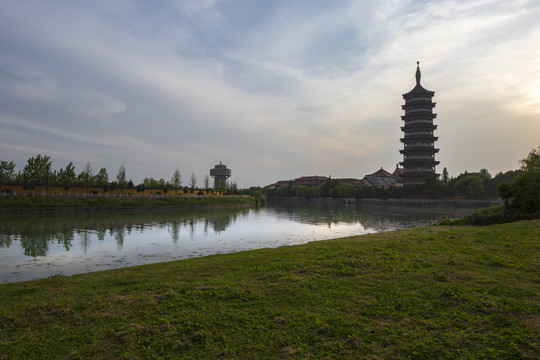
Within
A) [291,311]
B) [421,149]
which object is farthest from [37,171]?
[421,149]

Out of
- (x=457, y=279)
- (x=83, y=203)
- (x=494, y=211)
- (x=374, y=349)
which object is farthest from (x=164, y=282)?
(x=83, y=203)

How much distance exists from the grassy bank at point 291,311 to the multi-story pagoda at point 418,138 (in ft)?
235

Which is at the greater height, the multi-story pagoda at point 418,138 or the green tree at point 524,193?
the multi-story pagoda at point 418,138

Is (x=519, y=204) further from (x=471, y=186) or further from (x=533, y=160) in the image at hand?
(x=471, y=186)

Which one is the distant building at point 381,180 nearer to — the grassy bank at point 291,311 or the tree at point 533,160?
the tree at point 533,160

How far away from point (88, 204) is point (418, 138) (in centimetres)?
6946

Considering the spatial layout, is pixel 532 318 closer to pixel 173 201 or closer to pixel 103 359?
pixel 103 359

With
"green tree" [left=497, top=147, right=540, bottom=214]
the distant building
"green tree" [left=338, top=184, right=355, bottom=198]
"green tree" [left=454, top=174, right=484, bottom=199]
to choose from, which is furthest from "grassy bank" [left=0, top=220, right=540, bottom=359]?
the distant building

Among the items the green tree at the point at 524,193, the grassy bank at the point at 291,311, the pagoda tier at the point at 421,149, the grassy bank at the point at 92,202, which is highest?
the pagoda tier at the point at 421,149

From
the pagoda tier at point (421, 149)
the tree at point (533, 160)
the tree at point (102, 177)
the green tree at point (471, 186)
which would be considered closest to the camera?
the tree at point (533, 160)

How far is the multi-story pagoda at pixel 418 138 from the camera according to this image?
243 ft

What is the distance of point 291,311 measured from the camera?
17.0ft

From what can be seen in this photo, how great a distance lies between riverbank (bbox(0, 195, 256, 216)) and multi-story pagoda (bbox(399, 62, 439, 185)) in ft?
161

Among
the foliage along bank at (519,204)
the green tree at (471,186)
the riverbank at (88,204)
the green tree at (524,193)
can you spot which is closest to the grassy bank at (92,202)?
the riverbank at (88,204)
